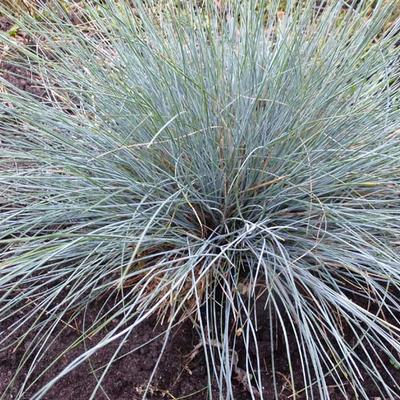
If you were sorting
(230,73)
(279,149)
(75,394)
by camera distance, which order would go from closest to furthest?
(75,394) < (279,149) < (230,73)

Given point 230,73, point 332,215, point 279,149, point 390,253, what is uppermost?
point 230,73

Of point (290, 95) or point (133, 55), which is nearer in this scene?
point (290, 95)

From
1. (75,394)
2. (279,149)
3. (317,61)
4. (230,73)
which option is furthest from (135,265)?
(317,61)

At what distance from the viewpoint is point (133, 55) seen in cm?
188

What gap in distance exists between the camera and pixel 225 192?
1.60 meters

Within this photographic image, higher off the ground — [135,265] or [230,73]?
[230,73]

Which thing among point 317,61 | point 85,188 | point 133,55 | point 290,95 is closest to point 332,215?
point 290,95

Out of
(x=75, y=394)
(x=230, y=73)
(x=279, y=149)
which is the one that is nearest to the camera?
(x=75, y=394)

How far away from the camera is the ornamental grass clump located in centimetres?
157

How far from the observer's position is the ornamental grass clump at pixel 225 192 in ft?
5.14

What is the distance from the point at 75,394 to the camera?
1.54 m

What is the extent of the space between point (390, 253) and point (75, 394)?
93 centimetres

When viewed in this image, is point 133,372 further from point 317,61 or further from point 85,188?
point 317,61

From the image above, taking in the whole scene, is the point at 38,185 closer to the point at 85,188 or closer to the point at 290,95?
the point at 85,188
